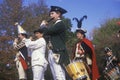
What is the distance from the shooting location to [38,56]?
7215 millimetres

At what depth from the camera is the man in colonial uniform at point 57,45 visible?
21.3 feet

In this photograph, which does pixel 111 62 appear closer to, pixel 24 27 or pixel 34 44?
pixel 34 44

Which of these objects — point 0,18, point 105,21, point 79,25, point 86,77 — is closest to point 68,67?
point 86,77

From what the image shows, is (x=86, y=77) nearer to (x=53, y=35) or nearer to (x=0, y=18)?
(x=53, y=35)

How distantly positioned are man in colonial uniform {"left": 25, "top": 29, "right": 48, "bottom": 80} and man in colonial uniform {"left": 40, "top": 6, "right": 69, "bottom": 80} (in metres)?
0.51

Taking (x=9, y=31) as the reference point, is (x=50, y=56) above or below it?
below

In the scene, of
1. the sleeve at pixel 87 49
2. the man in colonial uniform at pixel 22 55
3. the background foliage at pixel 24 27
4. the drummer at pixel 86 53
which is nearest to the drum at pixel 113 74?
the drummer at pixel 86 53

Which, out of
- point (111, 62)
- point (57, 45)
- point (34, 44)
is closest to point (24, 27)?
point (111, 62)

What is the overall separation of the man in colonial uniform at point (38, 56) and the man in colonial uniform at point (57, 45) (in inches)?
20.0

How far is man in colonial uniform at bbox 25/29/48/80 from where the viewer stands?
7.05 meters

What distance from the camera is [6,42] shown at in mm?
16141

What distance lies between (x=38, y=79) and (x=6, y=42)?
9495 mm

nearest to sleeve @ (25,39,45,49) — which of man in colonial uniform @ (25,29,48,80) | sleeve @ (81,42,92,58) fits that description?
man in colonial uniform @ (25,29,48,80)

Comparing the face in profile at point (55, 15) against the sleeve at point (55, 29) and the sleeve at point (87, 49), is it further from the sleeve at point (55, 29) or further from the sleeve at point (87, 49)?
the sleeve at point (87, 49)
